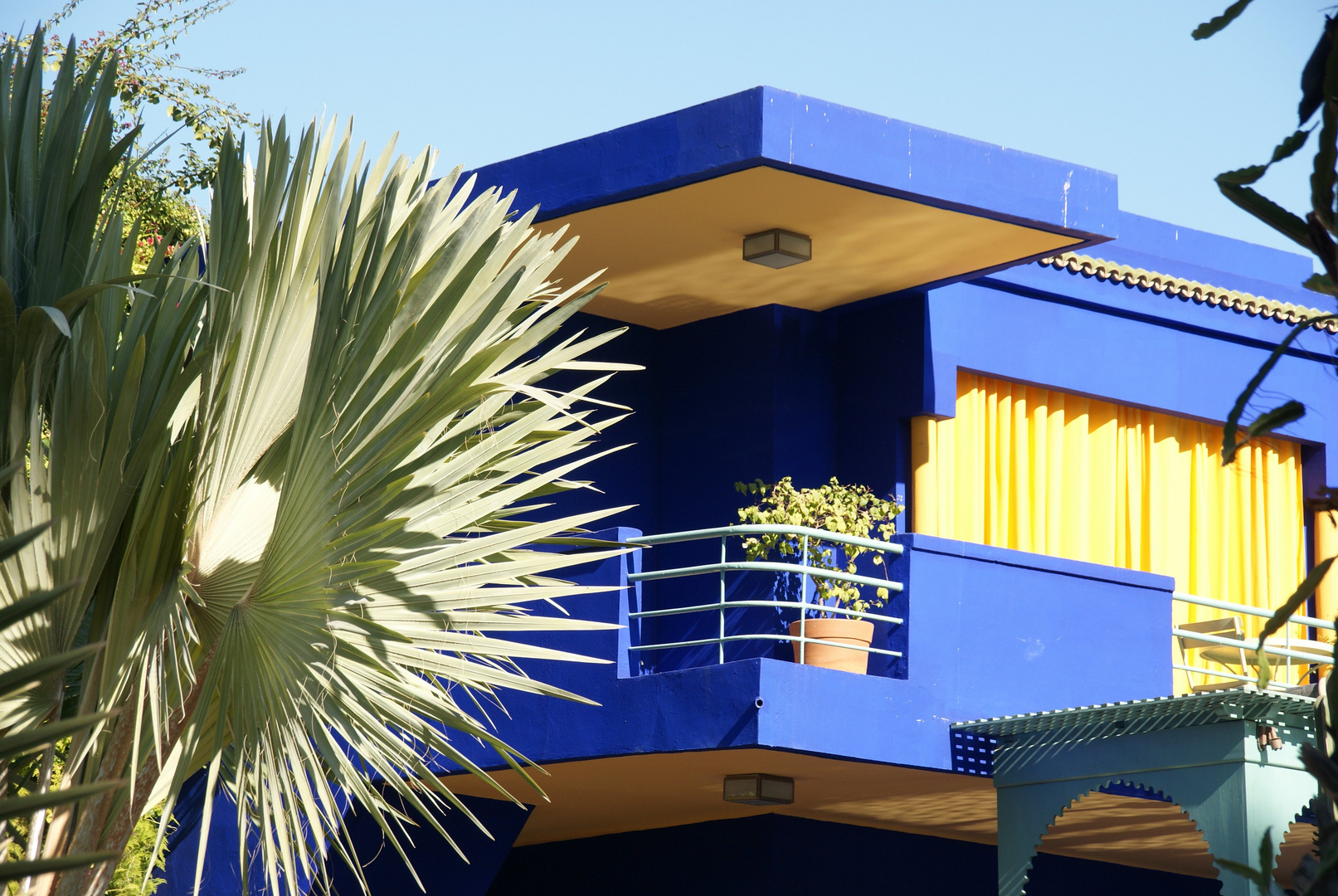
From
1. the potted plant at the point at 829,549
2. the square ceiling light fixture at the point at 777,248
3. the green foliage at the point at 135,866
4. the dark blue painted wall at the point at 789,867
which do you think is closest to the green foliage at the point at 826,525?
the potted plant at the point at 829,549

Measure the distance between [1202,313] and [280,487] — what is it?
7.97 m

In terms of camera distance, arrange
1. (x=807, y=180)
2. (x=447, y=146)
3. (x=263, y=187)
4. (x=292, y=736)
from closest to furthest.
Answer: (x=292, y=736) < (x=263, y=187) < (x=447, y=146) < (x=807, y=180)

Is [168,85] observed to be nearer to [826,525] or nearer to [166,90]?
[166,90]

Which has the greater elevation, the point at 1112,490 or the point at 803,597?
the point at 1112,490

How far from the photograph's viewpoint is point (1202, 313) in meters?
11.5

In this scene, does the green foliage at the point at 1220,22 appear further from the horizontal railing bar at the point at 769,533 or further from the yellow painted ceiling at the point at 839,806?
the yellow painted ceiling at the point at 839,806

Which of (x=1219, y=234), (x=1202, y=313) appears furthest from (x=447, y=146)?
(x=1219, y=234)

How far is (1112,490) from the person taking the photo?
11047mm

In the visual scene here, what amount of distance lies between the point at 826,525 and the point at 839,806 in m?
2.14

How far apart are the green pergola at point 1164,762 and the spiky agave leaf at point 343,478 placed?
3.34 m

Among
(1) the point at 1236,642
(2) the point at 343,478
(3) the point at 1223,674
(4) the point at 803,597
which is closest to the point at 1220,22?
(2) the point at 343,478

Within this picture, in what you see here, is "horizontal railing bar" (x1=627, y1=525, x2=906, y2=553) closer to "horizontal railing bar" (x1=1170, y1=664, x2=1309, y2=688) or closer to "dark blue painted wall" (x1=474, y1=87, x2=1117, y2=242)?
"dark blue painted wall" (x1=474, y1=87, x2=1117, y2=242)

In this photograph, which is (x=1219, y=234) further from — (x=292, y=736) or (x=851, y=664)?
(x=292, y=736)

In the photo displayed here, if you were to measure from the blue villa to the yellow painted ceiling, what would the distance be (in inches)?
2.0
